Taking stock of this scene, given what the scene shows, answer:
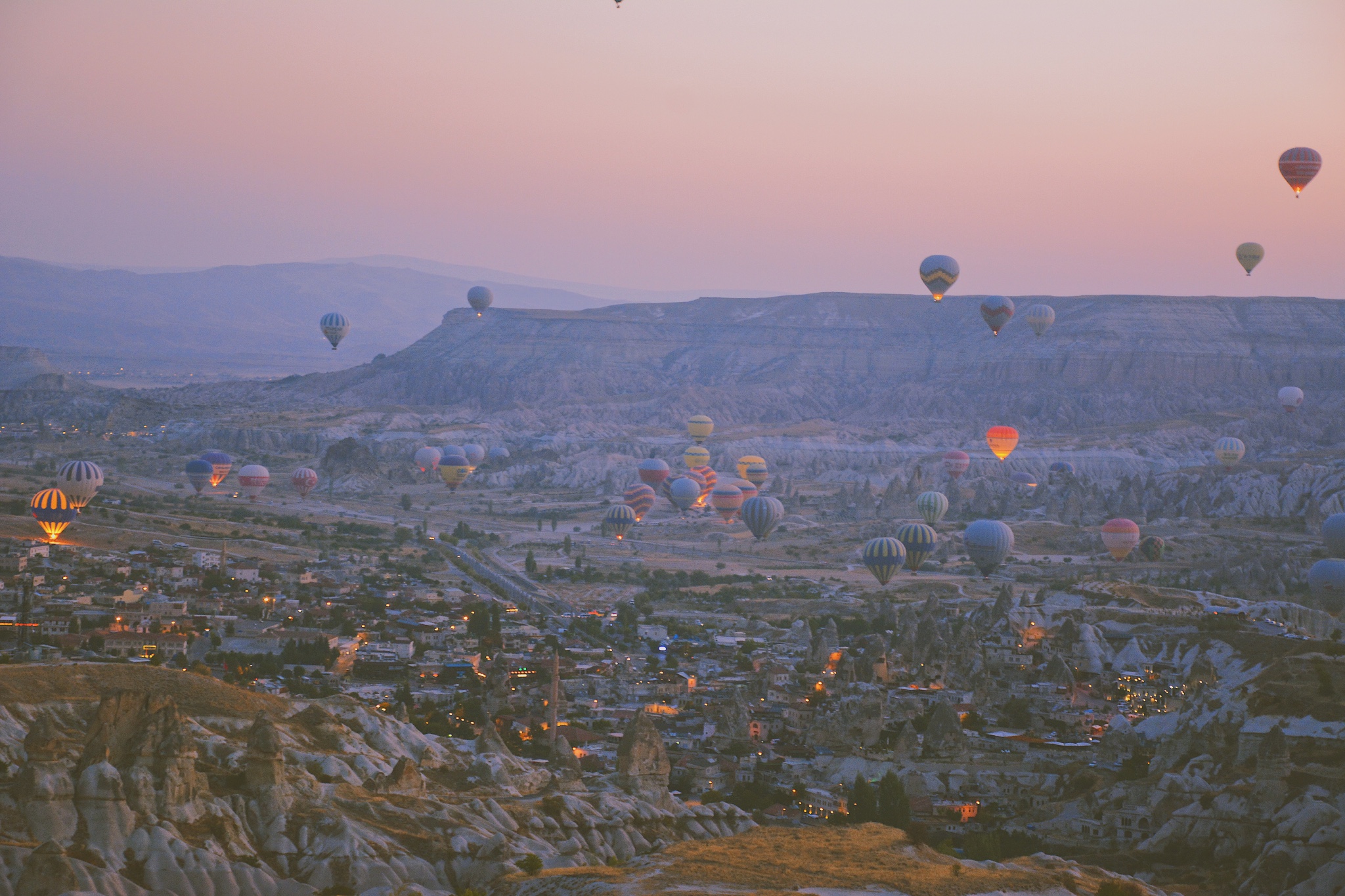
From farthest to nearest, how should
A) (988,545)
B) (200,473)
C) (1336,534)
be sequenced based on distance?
(200,473) → (988,545) → (1336,534)

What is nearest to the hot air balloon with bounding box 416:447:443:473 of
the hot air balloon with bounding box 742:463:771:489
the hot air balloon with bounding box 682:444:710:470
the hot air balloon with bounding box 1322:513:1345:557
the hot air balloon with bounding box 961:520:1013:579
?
the hot air balloon with bounding box 682:444:710:470

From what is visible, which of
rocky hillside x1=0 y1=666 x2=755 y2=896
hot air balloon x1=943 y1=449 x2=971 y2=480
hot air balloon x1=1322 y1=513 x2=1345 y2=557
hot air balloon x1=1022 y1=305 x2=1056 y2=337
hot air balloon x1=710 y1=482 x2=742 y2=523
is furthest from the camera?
hot air balloon x1=1022 y1=305 x2=1056 y2=337

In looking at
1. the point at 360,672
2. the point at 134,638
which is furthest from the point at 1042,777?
the point at 134,638

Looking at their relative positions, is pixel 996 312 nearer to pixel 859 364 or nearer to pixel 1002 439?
pixel 1002 439

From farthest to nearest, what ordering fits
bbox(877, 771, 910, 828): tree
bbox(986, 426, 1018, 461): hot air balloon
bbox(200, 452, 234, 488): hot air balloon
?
bbox(986, 426, 1018, 461): hot air balloon
bbox(200, 452, 234, 488): hot air balloon
bbox(877, 771, 910, 828): tree

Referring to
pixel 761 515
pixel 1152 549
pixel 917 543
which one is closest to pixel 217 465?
pixel 761 515

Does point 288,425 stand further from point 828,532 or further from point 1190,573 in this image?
point 1190,573

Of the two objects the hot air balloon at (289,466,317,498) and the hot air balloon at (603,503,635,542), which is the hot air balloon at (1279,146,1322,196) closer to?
the hot air balloon at (603,503,635,542)
